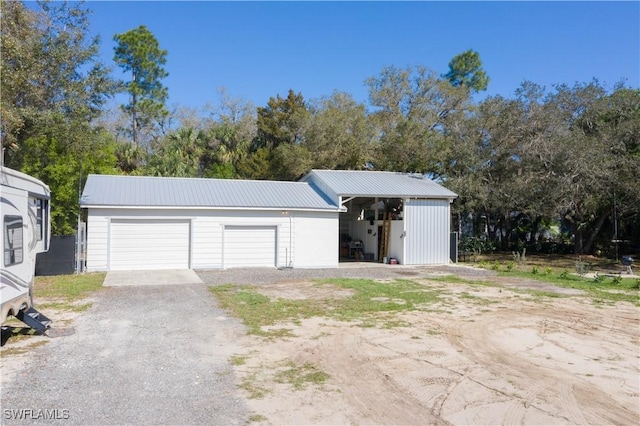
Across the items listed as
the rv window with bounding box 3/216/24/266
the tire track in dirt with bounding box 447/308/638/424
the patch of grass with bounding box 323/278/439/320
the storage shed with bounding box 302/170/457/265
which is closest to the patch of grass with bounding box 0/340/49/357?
the rv window with bounding box 3/216/24/266

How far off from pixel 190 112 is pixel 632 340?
1566 inches

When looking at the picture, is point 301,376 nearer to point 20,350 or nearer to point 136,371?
point 136,371

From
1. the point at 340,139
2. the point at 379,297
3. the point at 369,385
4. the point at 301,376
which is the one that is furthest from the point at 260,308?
the point at 340,139

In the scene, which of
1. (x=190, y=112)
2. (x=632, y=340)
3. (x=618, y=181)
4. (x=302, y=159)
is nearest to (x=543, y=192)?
(x=618, y=181)

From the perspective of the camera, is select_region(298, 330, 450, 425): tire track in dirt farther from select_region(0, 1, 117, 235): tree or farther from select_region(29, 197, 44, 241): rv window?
select_region(0, 1, 117, 235): tree

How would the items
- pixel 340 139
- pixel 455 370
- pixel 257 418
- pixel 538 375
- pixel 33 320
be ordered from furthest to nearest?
1. pixel 340 139
2. pixel 33 320
3. pixel 455 370
4. pixel 538 375
5. pixel 257 418

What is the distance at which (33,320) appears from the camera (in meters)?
6.90

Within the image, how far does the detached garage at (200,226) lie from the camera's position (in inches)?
623

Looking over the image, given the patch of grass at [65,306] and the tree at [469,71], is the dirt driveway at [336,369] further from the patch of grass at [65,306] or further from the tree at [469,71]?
the tree at [469,71]

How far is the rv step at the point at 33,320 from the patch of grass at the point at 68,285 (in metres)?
3.32

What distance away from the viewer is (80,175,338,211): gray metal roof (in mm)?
16167

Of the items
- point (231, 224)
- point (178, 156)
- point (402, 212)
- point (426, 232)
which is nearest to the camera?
point (231, 224)

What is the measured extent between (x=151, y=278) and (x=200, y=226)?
10.3 ft

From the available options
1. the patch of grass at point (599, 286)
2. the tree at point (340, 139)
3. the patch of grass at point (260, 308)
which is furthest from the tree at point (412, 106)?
the patch of grass at point (260, 308)
